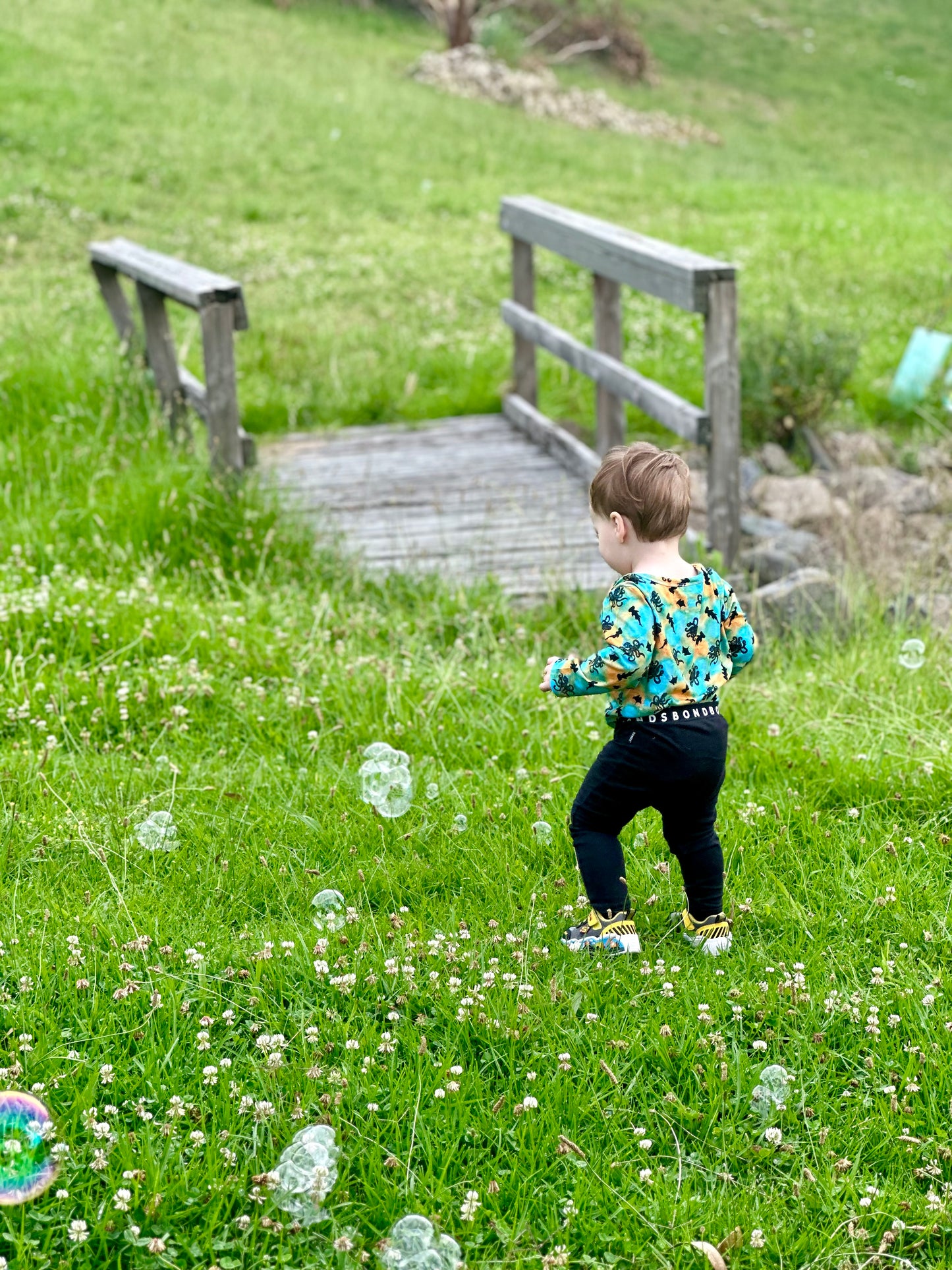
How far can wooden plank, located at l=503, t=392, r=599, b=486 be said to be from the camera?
8.09 m

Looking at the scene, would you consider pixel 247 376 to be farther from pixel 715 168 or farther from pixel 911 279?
pixel 715 168

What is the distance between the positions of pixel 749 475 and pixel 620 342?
5.39 ft

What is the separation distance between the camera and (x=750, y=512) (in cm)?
866

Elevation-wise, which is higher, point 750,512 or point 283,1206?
point 283,1206

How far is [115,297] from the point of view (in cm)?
901

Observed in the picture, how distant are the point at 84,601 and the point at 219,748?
1.27 metres

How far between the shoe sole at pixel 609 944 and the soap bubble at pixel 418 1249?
104cm

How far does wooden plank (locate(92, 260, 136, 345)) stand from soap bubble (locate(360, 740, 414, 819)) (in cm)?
574

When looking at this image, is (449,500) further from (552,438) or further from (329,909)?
(329,909)

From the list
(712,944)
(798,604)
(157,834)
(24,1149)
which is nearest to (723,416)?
(798,604)

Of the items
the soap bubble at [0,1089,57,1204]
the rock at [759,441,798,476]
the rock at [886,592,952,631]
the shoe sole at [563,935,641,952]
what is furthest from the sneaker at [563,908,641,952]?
the rock at [759,441,798,476]

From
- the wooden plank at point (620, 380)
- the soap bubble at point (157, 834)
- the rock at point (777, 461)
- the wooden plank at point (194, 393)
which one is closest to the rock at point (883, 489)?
the rock at point (777, 461)

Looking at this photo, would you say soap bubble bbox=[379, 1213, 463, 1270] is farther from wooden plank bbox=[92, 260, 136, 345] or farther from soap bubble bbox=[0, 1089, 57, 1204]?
wooden plank bbox=[92, 260, 136, 345]

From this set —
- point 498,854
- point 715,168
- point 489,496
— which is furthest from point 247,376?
point 715,168
